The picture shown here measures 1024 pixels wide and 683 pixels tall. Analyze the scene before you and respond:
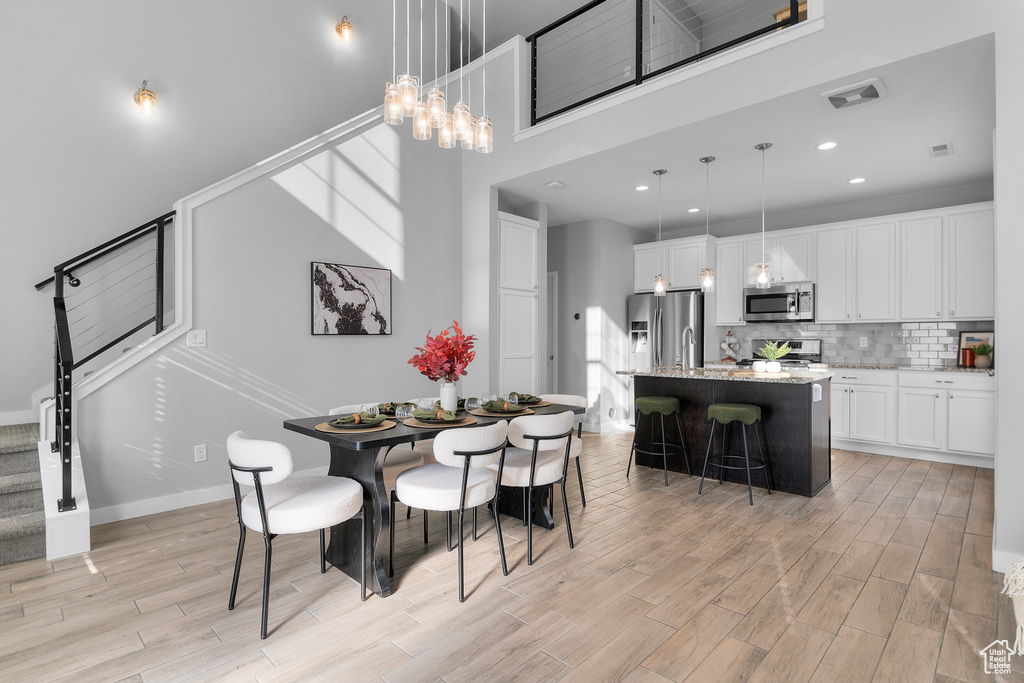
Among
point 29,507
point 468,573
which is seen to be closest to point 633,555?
point 468,573

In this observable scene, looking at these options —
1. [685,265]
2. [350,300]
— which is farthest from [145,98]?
[685,265]

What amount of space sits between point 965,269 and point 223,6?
7.27m

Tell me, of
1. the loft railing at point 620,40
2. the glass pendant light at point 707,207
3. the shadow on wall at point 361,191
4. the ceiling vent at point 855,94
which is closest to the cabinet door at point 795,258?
the glass pendant light at point 707,207

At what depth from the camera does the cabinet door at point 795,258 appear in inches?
241

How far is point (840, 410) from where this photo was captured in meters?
5.68

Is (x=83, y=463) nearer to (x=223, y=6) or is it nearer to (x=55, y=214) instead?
(x=55, y=214)

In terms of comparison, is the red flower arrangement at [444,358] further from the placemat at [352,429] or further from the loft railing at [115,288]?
the loft railing at [115,288]

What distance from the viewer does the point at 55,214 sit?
395cm

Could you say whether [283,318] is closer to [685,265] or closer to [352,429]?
[352,429]

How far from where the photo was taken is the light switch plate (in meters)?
3.89

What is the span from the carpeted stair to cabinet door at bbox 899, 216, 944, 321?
731 centimetres

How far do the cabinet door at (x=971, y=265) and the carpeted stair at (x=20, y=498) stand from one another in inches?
294

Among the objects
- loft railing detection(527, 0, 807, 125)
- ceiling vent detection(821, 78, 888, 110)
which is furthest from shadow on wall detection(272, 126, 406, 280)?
ceiling vent detection(821, 78, 888, 110)

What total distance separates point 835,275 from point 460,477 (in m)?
5.24
